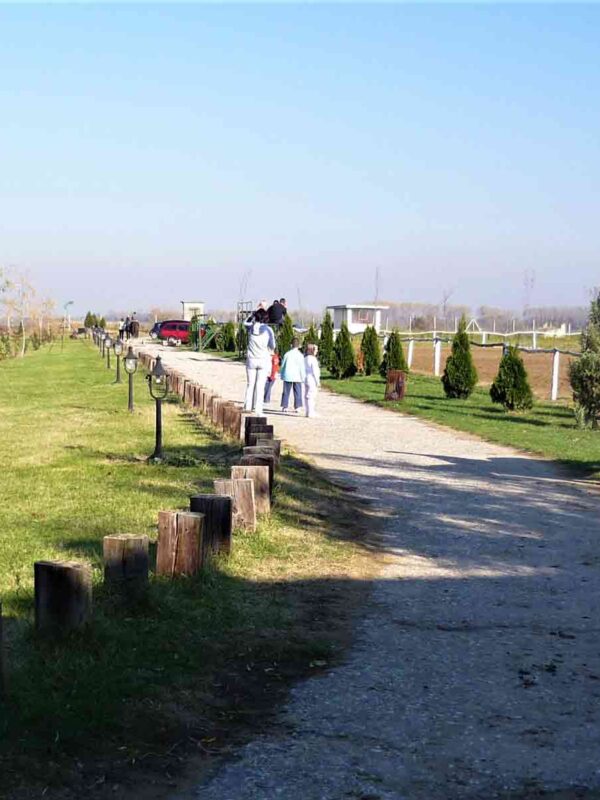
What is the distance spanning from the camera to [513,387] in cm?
2098

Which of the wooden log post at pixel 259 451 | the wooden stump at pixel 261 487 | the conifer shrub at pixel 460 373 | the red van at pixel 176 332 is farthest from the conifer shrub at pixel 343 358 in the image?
the red van at pixel 176 332

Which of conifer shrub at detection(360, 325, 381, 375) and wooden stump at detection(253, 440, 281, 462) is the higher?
conifer shrub at detection(360, 325, 381, 375)

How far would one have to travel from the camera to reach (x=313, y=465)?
1309 cm

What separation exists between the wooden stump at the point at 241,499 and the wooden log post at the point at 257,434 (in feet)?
10.7

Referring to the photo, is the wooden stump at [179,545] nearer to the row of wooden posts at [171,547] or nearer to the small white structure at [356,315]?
the row of wooden posts at [171,547]

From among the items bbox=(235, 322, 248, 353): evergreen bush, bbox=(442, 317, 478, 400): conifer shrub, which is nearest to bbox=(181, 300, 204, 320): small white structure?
bbox=(235, 322, 248, 353): evergreen bush

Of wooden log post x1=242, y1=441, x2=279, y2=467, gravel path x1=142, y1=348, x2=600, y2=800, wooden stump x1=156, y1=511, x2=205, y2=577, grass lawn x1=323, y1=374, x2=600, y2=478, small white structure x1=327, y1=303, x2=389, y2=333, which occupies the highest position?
small white structure x1=327, y1=303, x2=389, y2=333

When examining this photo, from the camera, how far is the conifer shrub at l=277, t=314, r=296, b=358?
36.6 m

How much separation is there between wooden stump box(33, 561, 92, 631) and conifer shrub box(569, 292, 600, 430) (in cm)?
1207

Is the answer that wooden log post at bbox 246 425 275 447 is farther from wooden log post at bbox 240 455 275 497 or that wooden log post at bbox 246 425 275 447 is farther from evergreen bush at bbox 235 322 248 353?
evergreen bush at bbox 235 322 248 353

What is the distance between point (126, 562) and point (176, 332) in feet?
182

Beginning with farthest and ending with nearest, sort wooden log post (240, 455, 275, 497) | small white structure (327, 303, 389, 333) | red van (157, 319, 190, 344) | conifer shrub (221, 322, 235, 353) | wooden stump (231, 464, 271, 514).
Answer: small white structure (327, 303, 389, 333)
red van (157, 319, 190, 344)
conifer shrub (221, 322, 235, 353)
wooden log post (240, 455, 275, 497)
wooden stump (231, 464, 271, 514)

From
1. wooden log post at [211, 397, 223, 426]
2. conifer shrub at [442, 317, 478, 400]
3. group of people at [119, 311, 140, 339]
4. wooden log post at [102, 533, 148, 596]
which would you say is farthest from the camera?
group of people at [119, 311, 140, 339]

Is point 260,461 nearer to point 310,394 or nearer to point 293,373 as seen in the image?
point 310,394
